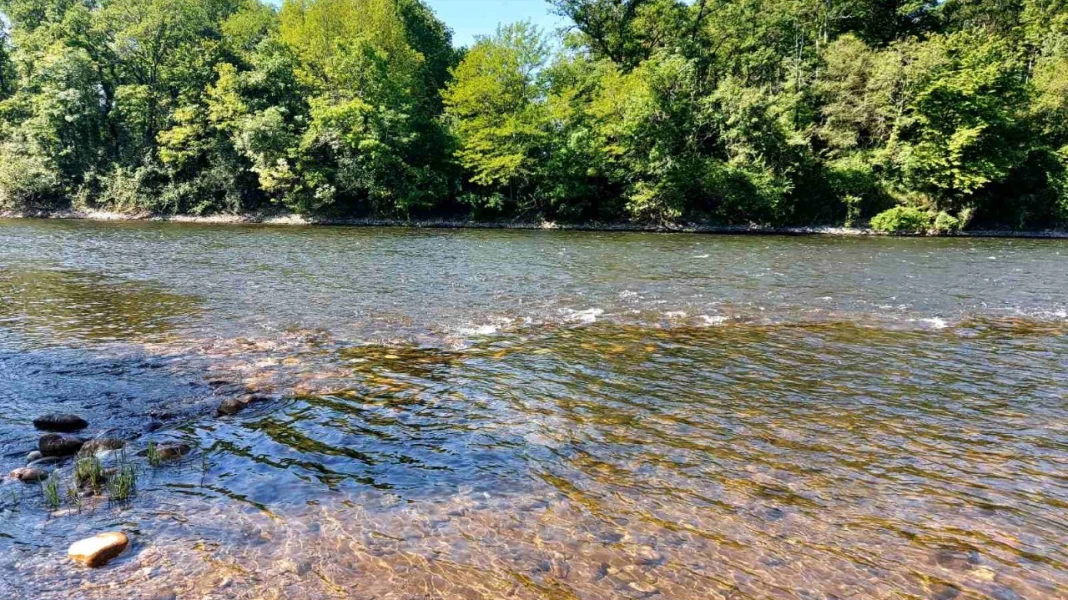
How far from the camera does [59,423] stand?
6992mm

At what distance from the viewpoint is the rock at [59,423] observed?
697cm

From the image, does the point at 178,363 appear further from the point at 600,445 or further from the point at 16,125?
the point at 16,125

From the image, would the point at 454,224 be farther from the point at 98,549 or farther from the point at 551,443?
the point at 98,549

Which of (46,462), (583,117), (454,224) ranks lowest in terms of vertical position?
(46,462)

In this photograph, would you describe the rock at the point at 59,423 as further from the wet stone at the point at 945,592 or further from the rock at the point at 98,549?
the wet stone at the point at 945,592

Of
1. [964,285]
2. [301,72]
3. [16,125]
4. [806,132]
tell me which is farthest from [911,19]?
[16,125]

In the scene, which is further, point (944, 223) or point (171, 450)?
point (944, 223)

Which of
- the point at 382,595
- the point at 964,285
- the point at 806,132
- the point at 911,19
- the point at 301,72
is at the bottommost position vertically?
the point at 382,595

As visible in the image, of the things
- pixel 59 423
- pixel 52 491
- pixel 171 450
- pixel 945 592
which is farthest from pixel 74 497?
pixel 945 592

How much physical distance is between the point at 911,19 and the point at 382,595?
71.4 m

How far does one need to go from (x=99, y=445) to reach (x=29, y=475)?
2.23 ft

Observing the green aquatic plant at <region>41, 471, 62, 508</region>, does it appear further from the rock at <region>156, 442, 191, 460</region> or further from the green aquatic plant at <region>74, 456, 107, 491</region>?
the rock at <region>156, 442, 191, 460</region>

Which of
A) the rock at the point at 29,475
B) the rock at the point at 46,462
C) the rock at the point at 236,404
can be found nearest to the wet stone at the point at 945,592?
the rock at the point at 236,404

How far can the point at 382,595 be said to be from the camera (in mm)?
4301
